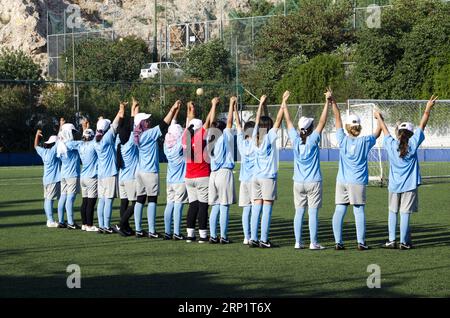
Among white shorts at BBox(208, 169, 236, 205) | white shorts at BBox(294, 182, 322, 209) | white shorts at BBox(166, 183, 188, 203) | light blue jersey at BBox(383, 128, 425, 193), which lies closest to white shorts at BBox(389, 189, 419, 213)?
light blue jersey at BBox(383, 128, 425, 193)

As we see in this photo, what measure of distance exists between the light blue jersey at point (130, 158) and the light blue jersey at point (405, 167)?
4.53 meters

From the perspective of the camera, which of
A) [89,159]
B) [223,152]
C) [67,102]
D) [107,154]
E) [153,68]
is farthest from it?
[153,68]

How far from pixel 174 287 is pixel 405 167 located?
516 centimetres

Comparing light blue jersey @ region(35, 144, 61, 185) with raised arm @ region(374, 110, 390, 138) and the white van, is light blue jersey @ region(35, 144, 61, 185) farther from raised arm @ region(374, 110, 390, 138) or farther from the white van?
the white van

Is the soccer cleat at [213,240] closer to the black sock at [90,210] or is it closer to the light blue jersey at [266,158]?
the light blue jersey at [266,158]

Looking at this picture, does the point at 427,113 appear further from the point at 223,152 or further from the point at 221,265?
the point at 221,265

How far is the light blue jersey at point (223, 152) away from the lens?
52.0 feet

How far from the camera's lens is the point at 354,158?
15352 mm

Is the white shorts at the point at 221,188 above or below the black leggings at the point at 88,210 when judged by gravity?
above

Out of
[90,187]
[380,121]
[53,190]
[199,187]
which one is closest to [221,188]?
[199,187]

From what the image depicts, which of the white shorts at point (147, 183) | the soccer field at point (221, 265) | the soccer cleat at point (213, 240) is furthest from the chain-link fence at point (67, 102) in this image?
the soccer cleat at point (213, 240)
